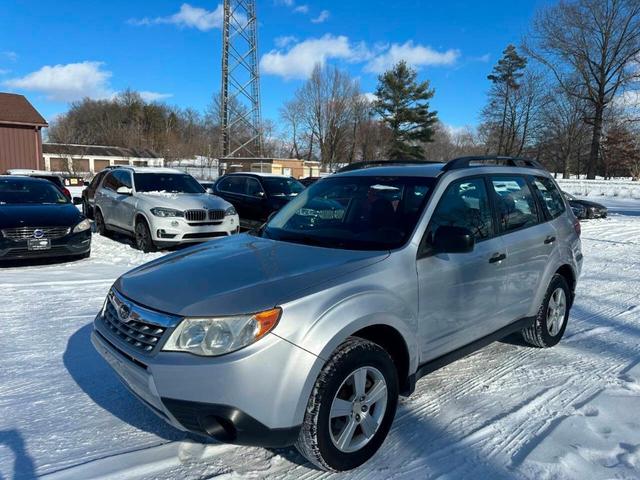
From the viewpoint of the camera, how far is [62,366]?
12.9 ft

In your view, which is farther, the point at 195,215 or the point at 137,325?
the point at 195,215

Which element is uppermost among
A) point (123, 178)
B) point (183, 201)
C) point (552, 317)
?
point (123, 178)

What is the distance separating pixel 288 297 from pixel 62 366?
2616 mm

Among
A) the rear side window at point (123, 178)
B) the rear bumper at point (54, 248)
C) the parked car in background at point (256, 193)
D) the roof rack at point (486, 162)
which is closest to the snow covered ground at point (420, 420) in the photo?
the roof rack at point (486, 162)

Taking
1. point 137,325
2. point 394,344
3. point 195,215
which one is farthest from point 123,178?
point 394,344

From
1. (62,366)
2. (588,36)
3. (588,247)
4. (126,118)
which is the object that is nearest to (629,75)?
(588,36)

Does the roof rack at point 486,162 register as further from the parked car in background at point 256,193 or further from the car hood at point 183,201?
the parked car in background at point 256,193

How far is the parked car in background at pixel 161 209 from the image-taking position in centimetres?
898

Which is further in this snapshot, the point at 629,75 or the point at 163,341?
the point at 629,75

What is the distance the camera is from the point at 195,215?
9227mm

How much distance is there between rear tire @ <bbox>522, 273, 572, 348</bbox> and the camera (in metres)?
4.47

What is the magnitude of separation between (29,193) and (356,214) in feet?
25.4

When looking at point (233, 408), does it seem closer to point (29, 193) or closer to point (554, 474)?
point (554, 474)

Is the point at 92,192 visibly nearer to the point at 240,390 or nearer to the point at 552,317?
the point at 552,317
